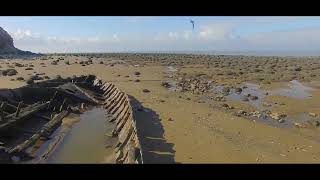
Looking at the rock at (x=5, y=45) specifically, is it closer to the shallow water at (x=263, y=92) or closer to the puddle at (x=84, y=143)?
the shallow water at (x=263, y=92)

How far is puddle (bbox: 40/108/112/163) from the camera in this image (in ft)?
46.7

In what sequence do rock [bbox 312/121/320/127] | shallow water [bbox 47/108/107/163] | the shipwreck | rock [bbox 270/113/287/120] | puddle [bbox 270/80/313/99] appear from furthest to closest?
puddle [bbox 270/80/313/99]
rock [bbox 270/113/287/120]
rock [bbox 312/121/320/127]
shallow water [bbox 47/108/107/163]
the shipwreck

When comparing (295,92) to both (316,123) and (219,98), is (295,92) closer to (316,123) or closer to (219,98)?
(219,98)

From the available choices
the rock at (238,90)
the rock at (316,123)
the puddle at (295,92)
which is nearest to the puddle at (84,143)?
the rock at (316,123)

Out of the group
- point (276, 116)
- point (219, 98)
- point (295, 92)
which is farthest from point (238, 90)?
point (276, 116)

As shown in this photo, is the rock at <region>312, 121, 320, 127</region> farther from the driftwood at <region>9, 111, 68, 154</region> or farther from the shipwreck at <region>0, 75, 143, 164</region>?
the driftwood at <region>9, 111, 68, 154</region>

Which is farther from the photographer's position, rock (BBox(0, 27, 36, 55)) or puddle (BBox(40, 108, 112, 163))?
rock (BBox(0, 27, 36, 55))

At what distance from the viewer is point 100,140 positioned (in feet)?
55.4

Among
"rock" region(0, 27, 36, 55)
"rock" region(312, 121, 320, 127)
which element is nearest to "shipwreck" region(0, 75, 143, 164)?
"rock" region(312, 121, 320, 127)

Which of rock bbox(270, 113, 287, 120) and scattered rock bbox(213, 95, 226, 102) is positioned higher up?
rock bbox(270, 113, 287, 120)
